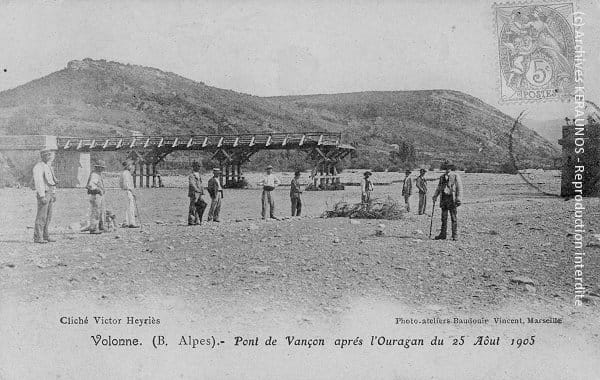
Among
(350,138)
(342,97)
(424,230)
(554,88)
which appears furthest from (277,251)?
(342,97)

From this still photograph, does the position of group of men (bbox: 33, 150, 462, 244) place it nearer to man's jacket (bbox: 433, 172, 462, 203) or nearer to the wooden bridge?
man's jacket (bbox: 433, 172, 462, 203)

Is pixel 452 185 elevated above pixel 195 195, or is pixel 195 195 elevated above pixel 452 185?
pixel 452 185

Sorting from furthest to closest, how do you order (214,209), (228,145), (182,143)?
(182,143), (228,145), (214,209)

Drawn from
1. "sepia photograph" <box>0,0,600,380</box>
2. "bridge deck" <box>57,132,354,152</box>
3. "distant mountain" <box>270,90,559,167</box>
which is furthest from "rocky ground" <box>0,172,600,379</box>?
"distant mountain" <box>270,90,559,167</box>

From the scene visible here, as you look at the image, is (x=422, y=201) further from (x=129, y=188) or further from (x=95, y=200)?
(x=95, y=200)

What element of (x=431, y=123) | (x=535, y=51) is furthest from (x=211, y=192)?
(x=431, y=123)
